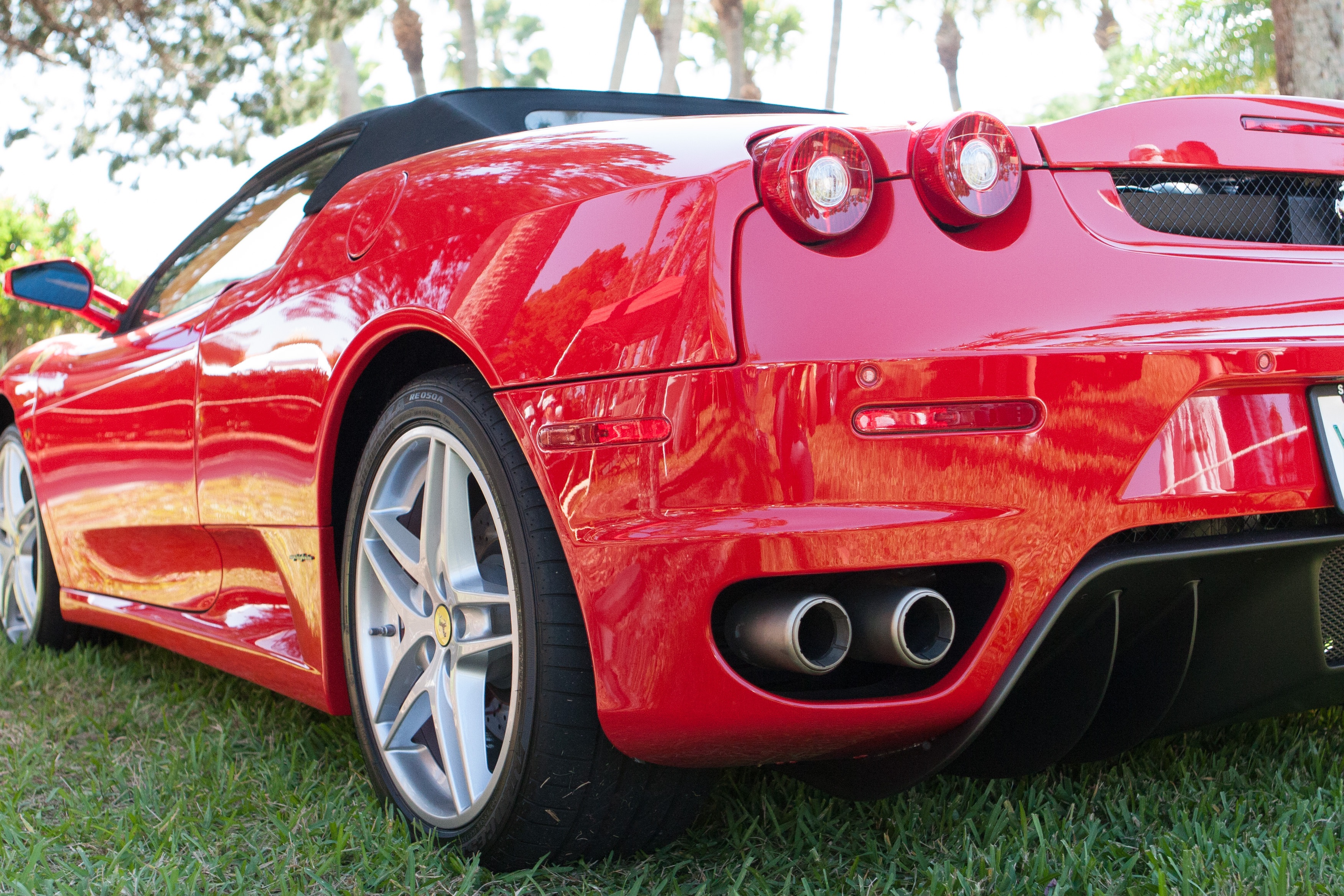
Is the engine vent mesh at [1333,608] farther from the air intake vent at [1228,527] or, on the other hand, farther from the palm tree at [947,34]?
the palm tree at [947,34]

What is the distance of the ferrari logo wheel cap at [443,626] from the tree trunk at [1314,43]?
9757 mm

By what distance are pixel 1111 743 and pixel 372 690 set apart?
1286 mm

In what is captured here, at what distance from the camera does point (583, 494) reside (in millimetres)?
1774

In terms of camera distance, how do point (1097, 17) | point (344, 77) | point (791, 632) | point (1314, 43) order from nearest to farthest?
→ point (791, 632), point (1314, 43), point (344, 77), point (1097, 17)

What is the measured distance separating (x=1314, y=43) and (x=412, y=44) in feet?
75.9

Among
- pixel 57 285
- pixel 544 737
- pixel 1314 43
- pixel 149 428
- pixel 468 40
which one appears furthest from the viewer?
pixel 468 40

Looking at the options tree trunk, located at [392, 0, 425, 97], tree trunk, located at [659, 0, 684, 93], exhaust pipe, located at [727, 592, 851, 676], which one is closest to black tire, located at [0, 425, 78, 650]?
exhaust pipe, located at [727, 592, 851, 676]

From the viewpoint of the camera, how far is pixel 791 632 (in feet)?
5.31

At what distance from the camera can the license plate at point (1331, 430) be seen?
176 centimetres

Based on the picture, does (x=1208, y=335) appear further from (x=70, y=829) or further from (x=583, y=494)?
(x=70, y=829)

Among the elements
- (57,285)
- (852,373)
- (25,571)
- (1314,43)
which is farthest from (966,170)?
(1314,43)

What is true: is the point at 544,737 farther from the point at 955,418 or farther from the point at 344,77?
the point at 344,77

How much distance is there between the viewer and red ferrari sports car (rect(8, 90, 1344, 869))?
5.38 feet

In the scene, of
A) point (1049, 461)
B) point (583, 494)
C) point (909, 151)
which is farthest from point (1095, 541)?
point (583, 494)
